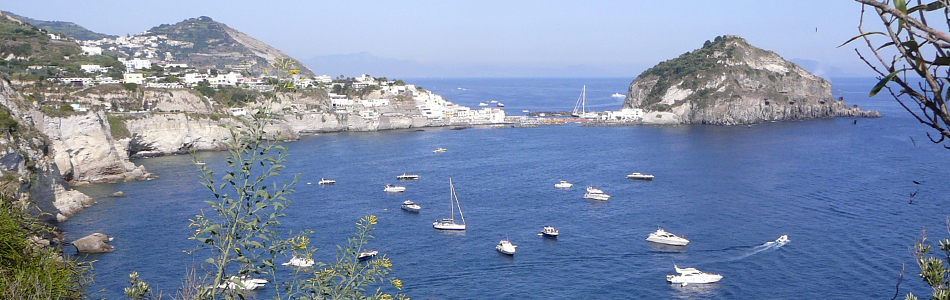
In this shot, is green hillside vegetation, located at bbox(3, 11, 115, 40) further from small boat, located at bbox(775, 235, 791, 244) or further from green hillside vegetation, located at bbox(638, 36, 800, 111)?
small boat, located at bbox(775, 235, 791, 244)

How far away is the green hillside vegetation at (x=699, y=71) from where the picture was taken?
75938mm

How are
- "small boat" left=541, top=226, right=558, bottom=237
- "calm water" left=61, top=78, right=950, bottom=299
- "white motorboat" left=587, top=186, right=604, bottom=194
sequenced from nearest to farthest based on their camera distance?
"calm water" left=61, top=78, right=950, bottom=299 < "small boat" left=541, top=226, right=558, bottom=237 < "white motorboat" left=587, top=186, right=604, bottom=194

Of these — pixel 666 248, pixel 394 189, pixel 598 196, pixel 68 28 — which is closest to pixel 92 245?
pixel 394 189

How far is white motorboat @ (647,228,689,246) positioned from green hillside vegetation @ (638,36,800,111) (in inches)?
2132

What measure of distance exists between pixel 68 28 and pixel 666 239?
162666 millimetres

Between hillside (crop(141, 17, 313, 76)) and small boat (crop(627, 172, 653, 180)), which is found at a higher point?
hillside (crop(141, 17, 313, 76))

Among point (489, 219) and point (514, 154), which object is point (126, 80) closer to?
point (514, 154)

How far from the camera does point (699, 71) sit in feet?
262

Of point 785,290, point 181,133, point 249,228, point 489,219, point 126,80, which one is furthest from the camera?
point 126,80

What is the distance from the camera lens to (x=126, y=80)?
5816cm

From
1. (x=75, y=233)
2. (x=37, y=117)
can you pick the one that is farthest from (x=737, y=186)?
(x=37, y=117)

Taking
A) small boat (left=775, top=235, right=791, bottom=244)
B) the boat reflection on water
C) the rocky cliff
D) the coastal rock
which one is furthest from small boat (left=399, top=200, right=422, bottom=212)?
the rocky cliff

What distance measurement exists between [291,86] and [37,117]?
34261 mm

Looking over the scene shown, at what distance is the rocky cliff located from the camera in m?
74.5
